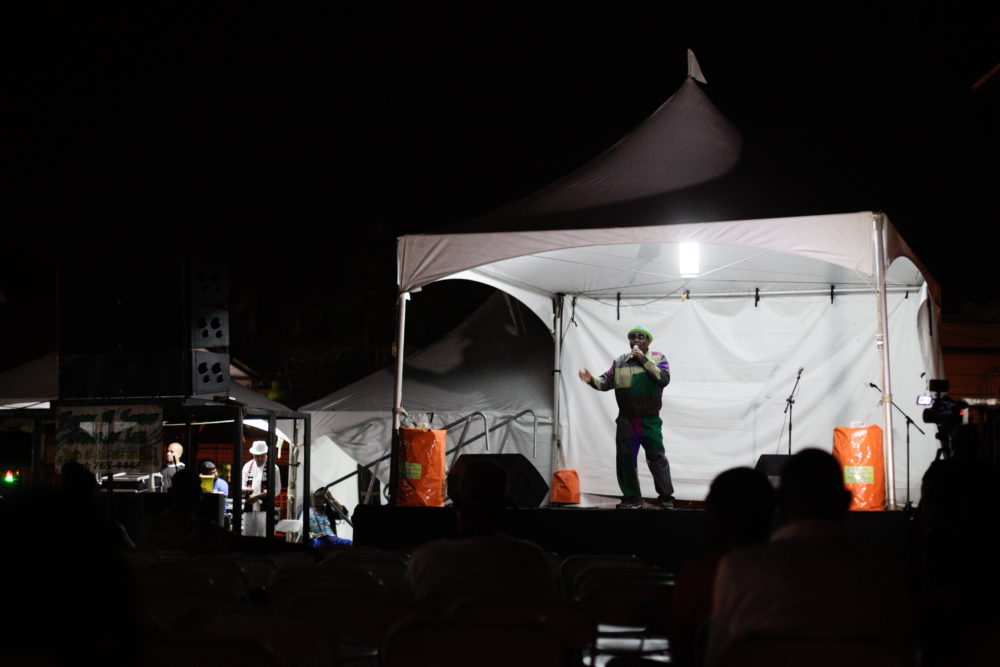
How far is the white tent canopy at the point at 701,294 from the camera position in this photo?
27.6ft

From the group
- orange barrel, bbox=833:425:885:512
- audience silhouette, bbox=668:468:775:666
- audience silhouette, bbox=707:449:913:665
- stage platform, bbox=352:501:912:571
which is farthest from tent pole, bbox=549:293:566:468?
audience silhouette, bbox=707:449:913:665

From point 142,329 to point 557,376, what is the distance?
545cm

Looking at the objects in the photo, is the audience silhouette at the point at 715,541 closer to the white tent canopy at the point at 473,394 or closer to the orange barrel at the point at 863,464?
the orange barrel at the point at 863,464

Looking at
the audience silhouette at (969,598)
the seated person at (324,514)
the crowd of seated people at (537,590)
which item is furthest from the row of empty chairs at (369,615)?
the seated person at (324,514)

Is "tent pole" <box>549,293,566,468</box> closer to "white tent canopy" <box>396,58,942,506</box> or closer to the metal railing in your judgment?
"white tent canopy" <box>396,58,942,506</box>

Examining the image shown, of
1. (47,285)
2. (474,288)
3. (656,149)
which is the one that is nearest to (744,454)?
(656,149)

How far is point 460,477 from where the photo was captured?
3.58 metres

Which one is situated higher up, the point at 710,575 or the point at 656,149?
the point at 656,149

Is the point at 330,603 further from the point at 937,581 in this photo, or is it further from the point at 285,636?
the point at 937,581

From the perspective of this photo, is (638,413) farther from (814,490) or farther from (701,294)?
(814,490)

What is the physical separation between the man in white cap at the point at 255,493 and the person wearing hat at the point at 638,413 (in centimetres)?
527

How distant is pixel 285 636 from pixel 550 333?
10.7 meters

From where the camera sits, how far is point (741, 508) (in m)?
2.96

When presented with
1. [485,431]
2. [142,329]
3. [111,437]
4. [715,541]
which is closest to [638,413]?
[485,431]
